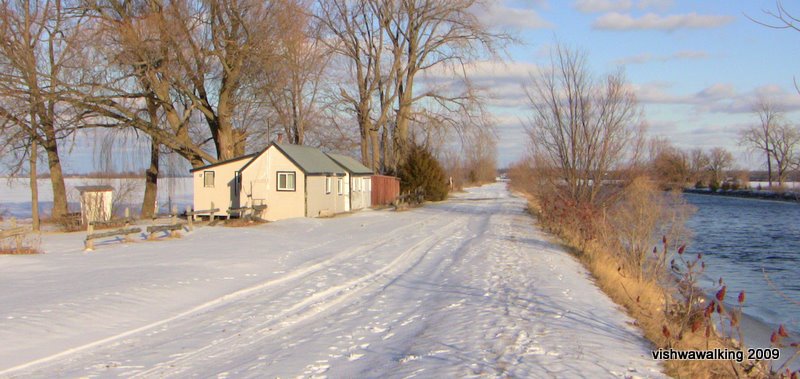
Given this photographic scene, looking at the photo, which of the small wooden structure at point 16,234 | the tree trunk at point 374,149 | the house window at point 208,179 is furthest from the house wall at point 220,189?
the tree trunk at point 374,149

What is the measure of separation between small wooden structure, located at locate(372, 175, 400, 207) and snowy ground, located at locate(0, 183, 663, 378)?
26.0 metres

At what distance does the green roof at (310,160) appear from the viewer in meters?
33.2

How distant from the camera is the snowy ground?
7.70 m

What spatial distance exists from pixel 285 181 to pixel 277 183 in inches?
16.8

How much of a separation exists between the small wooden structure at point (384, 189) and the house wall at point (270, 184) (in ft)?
39.1

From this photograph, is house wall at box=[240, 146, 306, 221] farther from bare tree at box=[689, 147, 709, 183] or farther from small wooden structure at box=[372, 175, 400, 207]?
bare tree at box=[689, 147, 709, 183]

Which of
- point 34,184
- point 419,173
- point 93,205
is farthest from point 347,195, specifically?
point 34,184

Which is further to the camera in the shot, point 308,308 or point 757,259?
point 757,259

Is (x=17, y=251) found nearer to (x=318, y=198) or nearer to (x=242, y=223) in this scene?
(x=242, y=223)

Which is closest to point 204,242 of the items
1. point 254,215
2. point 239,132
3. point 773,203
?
point 254,215

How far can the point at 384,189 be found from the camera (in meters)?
47.0

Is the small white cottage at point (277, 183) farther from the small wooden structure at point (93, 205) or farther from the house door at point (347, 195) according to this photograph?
the small wooden structure at point (93, 205)

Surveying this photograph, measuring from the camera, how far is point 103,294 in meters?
11.8

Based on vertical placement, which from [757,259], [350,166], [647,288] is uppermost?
[350,166]
